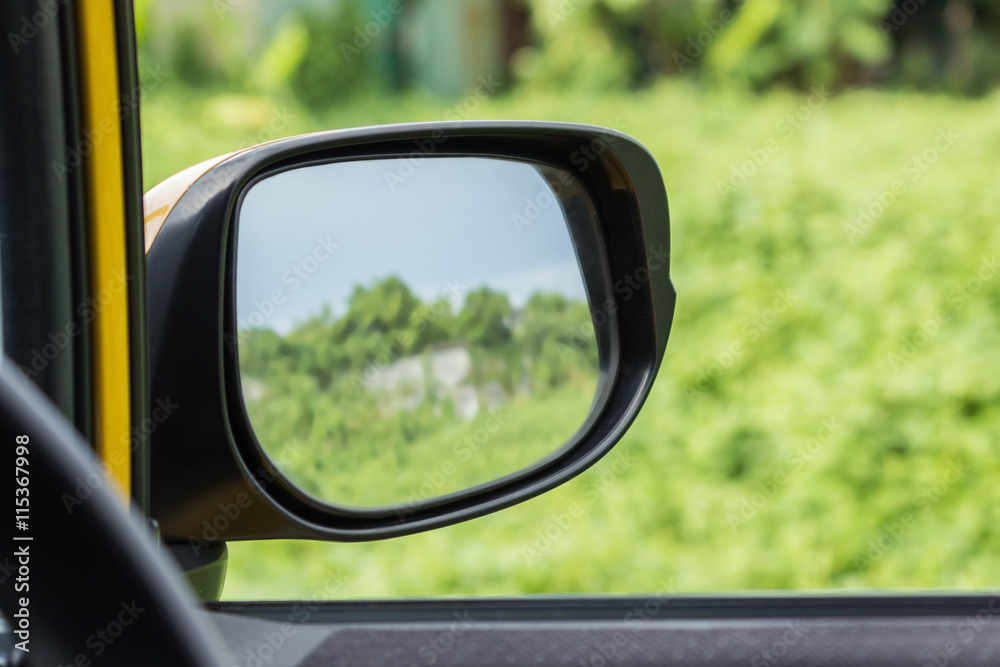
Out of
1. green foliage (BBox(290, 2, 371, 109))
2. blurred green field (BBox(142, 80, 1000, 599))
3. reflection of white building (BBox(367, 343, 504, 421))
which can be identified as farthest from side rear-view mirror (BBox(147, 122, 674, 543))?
green foliage (BBox(290, 2, 371, 109))

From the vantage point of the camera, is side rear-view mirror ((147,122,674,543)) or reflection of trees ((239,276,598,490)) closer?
side rear-view mirror ((147,122,674,543))

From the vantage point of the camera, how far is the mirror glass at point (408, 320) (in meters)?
1.00

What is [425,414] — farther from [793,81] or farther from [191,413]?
[793,81]

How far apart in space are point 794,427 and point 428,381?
3022 millimetres

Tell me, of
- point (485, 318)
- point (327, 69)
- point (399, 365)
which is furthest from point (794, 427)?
point (327, 69)

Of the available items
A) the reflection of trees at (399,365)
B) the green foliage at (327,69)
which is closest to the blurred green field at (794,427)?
the reflection of trees at (399,365)

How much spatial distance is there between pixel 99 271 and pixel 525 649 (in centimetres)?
102

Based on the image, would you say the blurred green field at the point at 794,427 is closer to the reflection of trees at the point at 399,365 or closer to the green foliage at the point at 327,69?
the reflection of trees at the point at 399,365

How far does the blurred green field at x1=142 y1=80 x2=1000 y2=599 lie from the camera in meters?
3.44

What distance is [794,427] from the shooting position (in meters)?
3.87

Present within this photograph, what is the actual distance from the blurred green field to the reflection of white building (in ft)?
5.35

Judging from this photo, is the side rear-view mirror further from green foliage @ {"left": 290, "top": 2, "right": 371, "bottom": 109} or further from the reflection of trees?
green foliage @ {"left": 290, "top": 2, "right": 371, "bottom": 109}

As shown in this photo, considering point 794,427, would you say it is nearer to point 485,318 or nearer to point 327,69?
point 485,318

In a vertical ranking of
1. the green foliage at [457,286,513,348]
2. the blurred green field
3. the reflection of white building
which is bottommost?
the blurred green field
